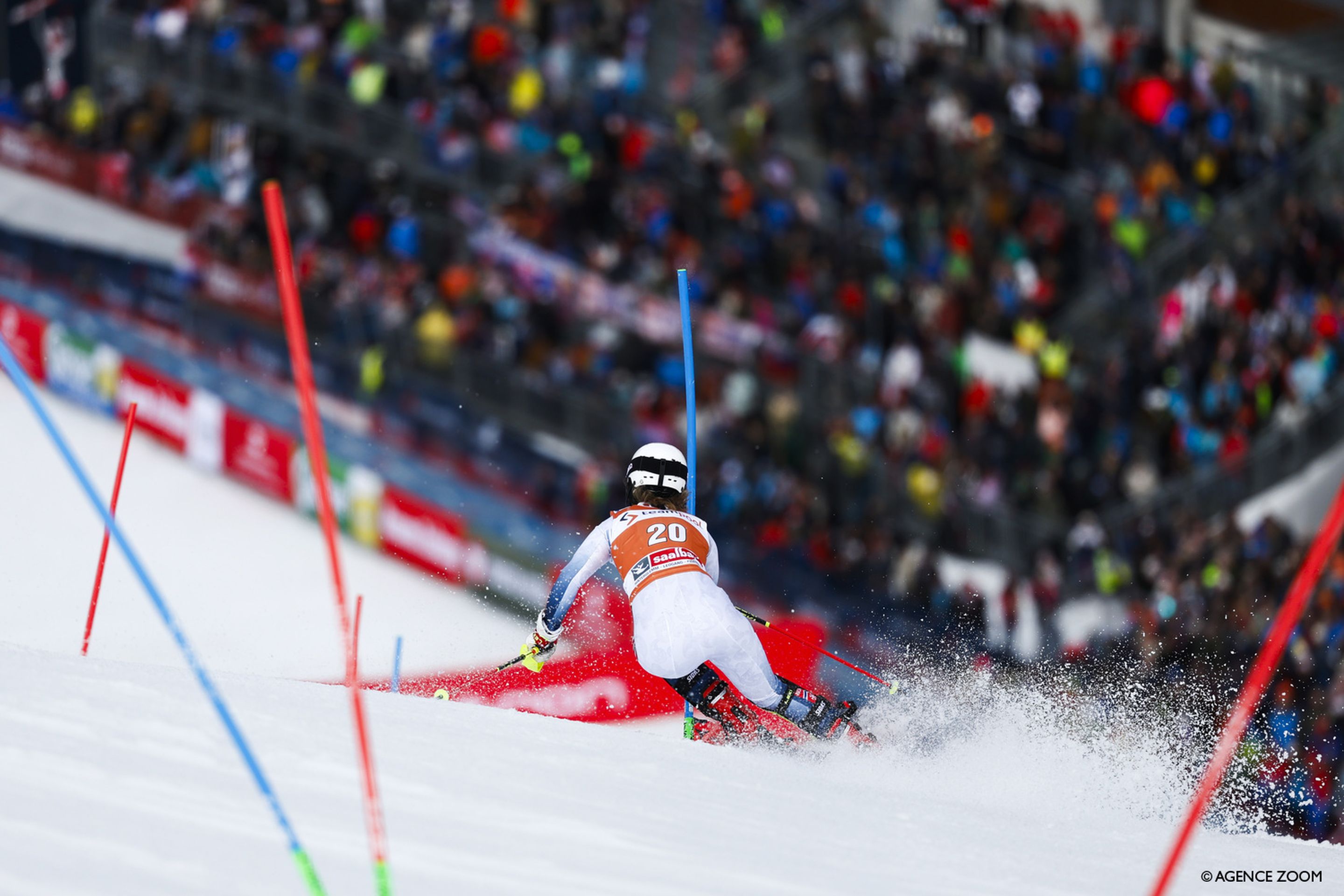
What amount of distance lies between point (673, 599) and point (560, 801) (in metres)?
1.62

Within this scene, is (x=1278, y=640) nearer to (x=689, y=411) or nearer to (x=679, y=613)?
(x=679, y=613)

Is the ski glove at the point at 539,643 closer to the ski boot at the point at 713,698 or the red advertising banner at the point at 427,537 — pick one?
the ski boot at the point at 713,698

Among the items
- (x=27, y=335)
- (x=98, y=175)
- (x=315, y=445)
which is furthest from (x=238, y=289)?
(x=315, y=445)

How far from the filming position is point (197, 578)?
49.9ft

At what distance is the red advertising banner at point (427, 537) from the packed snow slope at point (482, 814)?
774 cm

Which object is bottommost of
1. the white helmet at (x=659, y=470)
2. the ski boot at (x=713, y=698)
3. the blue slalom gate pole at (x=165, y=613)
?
the blue slalom gate pole at (x=165, y=613)

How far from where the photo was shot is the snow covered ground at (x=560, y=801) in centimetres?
465

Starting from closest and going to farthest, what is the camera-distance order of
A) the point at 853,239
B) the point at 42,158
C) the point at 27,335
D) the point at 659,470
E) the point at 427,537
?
the point at 659,470
the point at 427,537
the point at 853,239
the point at 27,335
the point at 42,158

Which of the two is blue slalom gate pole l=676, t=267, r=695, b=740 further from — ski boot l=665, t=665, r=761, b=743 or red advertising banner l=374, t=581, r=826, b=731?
red advertising banner l=374, t=581, r=826, b=731

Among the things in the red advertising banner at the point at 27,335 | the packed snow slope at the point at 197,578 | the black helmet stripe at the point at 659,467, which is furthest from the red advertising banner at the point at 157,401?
the black helmet stripe at the point at 659,467

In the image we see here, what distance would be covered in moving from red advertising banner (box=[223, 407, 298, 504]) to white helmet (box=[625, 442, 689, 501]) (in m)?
9.74

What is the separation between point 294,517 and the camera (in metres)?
17.0

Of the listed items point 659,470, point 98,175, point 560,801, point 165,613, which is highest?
point 98,175

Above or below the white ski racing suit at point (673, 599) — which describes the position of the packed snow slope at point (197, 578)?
above
